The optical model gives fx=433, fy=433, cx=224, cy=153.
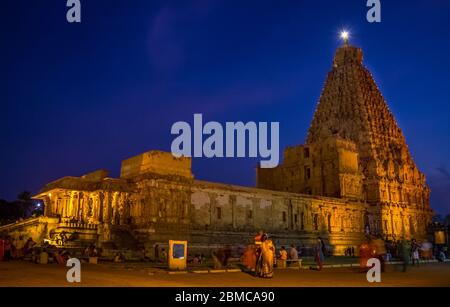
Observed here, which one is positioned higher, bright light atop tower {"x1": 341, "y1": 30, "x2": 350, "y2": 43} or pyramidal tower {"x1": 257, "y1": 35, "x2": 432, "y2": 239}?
bright light atop tower {"x1": 341, "y1": 30, "x2": 350, "y2": 43}

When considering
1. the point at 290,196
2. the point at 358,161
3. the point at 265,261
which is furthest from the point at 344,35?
the point at 265,261

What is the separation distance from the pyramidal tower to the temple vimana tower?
6.3 inches

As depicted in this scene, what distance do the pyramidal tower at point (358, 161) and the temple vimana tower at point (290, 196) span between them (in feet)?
0.52

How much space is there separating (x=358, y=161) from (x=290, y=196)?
21368mm

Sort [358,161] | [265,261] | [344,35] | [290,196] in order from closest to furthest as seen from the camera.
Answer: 1. [265,261]
2. [290,196]
3. [358,161]
4. [344,35]

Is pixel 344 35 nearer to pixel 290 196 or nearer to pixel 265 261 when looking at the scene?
pixel 290 196

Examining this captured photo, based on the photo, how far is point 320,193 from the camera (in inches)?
2459

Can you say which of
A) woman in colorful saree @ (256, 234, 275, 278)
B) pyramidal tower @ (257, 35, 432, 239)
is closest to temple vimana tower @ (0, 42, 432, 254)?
pyramidal tower @ (257, 35, 432, 239)

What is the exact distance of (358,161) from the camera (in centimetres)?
6812

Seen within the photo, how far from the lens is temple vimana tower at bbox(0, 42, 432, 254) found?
37969 mm

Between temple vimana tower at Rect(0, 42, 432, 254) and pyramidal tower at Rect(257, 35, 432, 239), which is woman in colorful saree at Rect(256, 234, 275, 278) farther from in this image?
pyramidal tower at Rect(257, 35, 432, 239)
